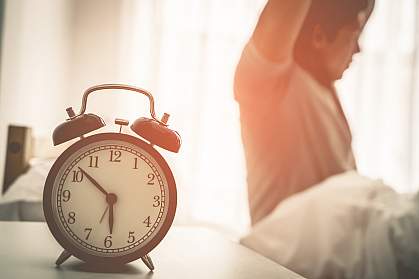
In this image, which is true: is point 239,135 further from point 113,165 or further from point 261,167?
point 113,165

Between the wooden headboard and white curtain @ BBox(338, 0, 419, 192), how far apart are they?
1.41m

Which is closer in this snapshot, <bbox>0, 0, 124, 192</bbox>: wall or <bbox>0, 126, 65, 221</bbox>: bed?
<bbox>0, 126, 65, 221</bbox>: bed

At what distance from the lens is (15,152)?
157cm

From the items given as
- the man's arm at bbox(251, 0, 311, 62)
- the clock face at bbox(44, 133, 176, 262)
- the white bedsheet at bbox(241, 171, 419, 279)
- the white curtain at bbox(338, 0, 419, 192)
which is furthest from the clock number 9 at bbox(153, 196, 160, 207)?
the white curtain at bbox(338, 0, 419, 192)

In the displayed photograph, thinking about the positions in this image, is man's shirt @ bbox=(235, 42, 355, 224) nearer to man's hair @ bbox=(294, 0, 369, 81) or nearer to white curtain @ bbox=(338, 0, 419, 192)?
man's hair @ bbox=(294, 0, 369, 81)

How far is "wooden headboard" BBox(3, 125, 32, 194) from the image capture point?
1534 mm

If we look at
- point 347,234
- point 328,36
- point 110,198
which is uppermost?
point 328,36

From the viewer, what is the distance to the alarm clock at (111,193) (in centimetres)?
57

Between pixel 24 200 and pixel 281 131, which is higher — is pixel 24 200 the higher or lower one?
the lower one

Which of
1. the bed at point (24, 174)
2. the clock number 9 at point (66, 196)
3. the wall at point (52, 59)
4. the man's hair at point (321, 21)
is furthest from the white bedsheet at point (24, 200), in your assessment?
the man's hair at point (321, 21)

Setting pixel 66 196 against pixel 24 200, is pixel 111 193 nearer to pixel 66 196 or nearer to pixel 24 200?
pixel 66 196

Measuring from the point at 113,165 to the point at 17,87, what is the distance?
117 centimetres

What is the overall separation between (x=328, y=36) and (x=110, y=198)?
5.49 feet

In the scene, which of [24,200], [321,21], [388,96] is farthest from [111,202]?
[388,96]
